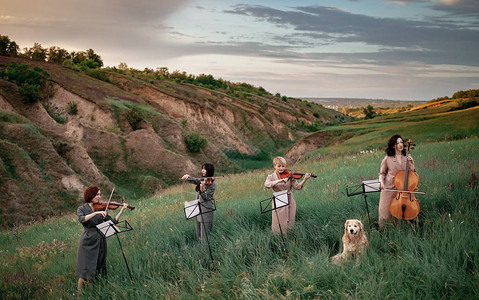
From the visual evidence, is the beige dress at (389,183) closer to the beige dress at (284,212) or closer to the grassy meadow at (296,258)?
the grassy meadow at (296,258)

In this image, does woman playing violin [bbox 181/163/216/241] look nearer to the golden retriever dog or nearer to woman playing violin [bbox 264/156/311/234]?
woman playing violin [bbox 264/156/311/234]

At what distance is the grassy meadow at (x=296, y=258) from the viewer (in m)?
4.80

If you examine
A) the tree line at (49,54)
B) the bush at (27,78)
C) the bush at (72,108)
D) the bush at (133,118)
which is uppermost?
the tree line at (49,54)

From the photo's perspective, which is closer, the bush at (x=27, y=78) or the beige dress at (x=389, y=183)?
the beige dress at (x=389, y=183)

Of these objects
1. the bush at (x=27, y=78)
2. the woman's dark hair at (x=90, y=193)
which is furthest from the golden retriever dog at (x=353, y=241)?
the bush at (x=27, y=78)

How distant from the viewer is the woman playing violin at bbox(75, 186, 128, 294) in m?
7.25

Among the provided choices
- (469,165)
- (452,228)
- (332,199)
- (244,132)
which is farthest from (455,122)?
(244,132)

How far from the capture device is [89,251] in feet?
24.0

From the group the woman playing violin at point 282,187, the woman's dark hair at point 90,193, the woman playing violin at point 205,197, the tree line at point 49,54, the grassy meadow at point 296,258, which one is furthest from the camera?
the tree line at point 49,54

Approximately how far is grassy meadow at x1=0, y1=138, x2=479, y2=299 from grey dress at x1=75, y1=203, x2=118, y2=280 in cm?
33

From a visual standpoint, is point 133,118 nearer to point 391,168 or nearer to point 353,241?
point 391,168

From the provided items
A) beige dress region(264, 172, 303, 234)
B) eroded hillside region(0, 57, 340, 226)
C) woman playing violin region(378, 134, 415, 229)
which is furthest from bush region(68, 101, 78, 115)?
woman playing violin region(378, 134, 415, 229)

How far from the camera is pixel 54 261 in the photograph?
30.6ft

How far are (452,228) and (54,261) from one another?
9353 millimetres
